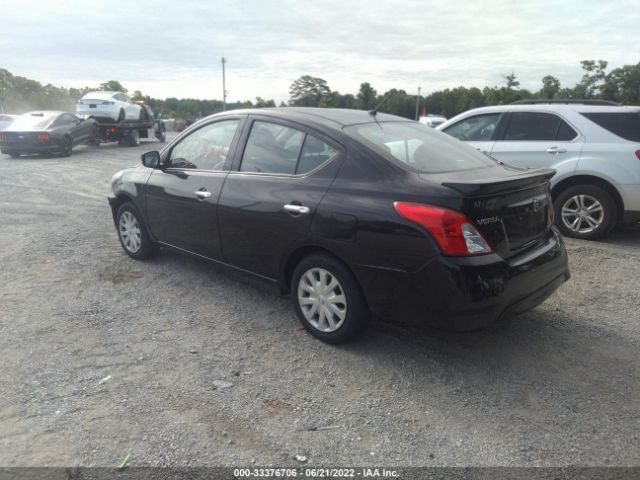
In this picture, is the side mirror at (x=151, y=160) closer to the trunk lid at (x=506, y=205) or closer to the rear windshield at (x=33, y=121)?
the trunk lid at (x=506, y=205)

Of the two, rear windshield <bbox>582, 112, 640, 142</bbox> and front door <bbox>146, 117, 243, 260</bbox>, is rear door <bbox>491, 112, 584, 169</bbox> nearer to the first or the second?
rear windshield <bbox>582, 112, 640, 142</bbox>

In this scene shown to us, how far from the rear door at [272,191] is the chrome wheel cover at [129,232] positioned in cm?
162

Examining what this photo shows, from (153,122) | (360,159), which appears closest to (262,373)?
(360,159)

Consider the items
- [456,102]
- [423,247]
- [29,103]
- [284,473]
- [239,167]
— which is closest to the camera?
[284,473]

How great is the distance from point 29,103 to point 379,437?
11382cm

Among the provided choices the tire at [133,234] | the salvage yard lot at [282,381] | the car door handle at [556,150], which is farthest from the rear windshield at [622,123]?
the tire at [133,234]

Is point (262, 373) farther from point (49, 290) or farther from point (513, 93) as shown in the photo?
point (513, 93)

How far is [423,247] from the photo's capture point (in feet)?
9.75

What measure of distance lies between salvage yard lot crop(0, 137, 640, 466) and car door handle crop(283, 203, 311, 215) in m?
0.96

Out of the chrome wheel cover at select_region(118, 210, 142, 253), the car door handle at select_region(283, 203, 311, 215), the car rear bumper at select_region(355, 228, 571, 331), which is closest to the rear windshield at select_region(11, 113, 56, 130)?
the chrome wheel cover at select_region(118, 210, 142, 253)

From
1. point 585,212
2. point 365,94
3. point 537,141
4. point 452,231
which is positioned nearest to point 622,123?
point 537,141

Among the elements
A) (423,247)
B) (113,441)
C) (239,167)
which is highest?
(239,167)

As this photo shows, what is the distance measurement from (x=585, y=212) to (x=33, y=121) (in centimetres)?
1657

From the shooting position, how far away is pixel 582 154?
6.33 m
